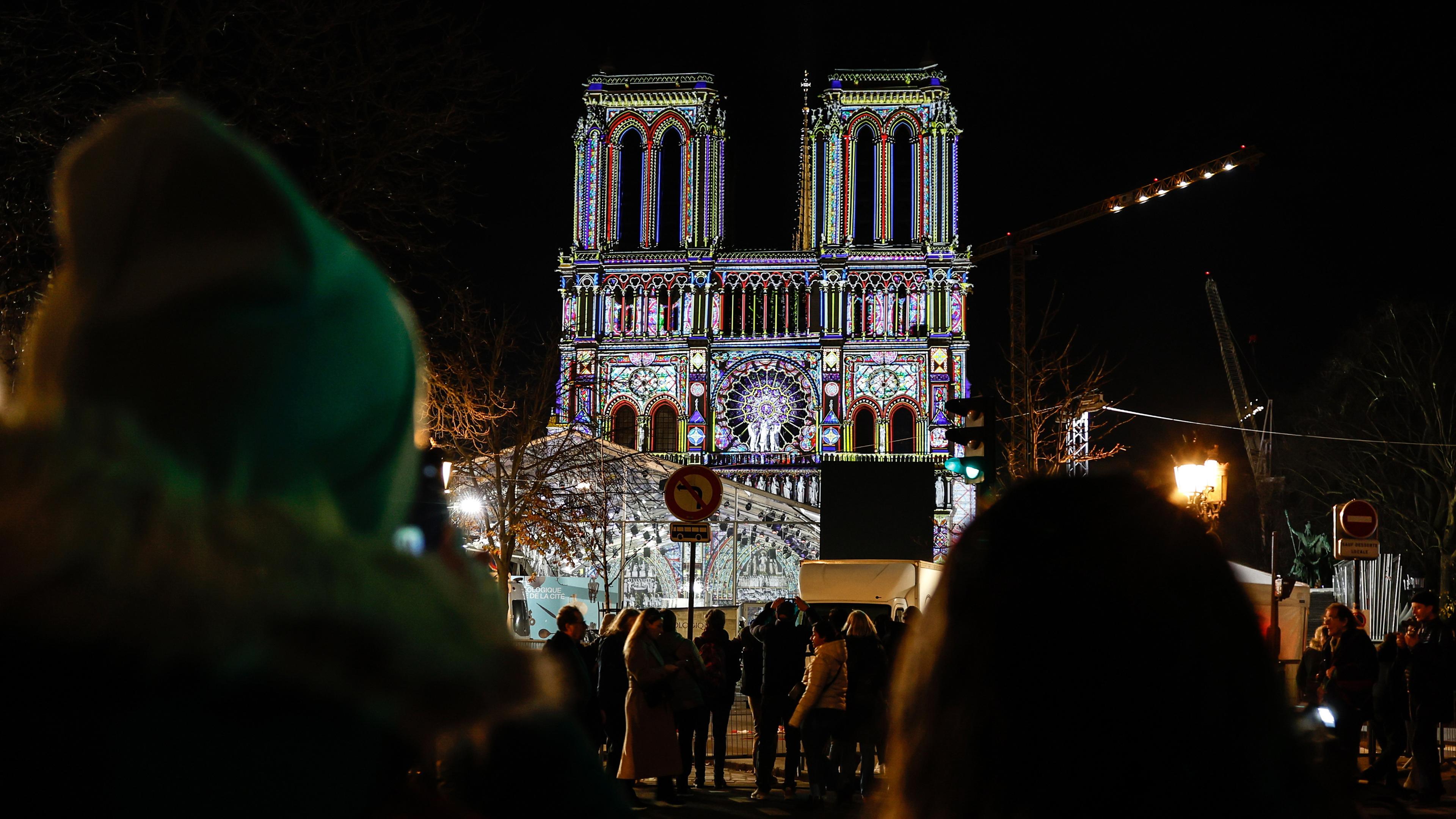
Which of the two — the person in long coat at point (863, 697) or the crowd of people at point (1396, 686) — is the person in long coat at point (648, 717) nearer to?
the person in long coat at point (863, 697)

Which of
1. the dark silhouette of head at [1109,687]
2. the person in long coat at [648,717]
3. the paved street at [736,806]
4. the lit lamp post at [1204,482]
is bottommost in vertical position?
the paved street at [736,806]

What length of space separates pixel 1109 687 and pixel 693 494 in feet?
32.2

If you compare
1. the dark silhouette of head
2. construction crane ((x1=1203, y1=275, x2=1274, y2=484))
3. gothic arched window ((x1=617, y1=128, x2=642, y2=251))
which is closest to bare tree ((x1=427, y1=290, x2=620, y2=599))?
the dark silhouette of head

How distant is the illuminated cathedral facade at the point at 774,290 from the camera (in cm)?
4741

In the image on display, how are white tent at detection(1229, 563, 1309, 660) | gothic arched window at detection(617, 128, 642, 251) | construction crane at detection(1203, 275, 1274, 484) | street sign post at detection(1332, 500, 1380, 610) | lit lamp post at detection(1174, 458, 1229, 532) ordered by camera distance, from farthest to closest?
1. construction crane at detection(1203, 275, 1274, 484)
2. gothic arched window at detection(617, 128, 642, 251)
3. white tent at detection(1229, 563, 1309, 660)
4. lit lamp post at detection(1174, 458, 1229, 532)
5. street sign post at detection(1332, 500, 1380, 610)

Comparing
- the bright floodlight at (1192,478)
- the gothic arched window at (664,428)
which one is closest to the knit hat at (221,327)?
the bright floodlight at (1192,478)

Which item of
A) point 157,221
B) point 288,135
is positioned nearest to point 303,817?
point 157,221

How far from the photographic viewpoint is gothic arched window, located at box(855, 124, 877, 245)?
48844 millimetres

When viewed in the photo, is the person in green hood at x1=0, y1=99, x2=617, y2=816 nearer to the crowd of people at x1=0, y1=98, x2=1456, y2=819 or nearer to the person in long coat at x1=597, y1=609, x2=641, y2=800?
the crowd of people at x1=0, y1=98, x2=1456, y2=819

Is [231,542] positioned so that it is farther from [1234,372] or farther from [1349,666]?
[1234,372]

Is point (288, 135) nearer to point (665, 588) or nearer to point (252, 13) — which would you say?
point (252, 13)

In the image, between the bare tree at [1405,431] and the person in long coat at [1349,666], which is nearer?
the person in long coat at [1349,666]

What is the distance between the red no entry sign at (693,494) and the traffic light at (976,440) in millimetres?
2200

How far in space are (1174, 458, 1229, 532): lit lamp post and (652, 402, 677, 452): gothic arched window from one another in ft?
114
